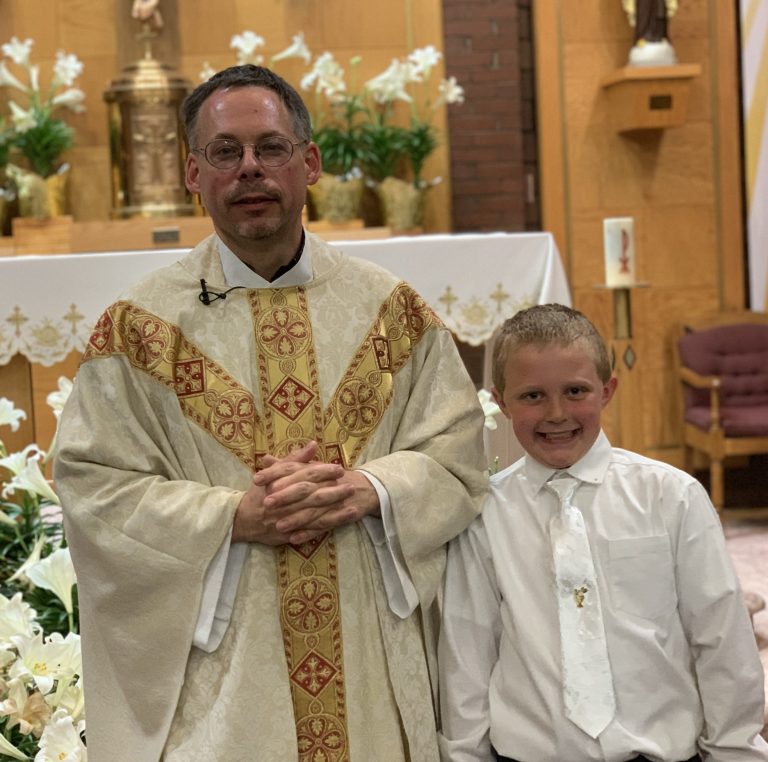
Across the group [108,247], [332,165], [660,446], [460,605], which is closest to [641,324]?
[660,446]

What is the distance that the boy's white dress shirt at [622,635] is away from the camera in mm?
2223

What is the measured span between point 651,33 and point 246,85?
17.7 feet

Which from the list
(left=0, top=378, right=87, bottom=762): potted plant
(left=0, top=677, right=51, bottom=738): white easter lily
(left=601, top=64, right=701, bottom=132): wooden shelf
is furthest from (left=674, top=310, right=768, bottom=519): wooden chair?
(left=0, top=677, right=51, bottom=738): white easter lily

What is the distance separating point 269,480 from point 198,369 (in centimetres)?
28

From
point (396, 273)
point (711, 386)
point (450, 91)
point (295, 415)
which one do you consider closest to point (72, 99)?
point (450, 91)

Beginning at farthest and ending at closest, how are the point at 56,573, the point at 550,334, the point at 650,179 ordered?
the point at 650,179 < the point at 56,573 < the point at 550,334

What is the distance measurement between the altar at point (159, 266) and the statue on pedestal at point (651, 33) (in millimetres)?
2387

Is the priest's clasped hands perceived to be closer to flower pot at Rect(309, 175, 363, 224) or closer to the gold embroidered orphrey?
the gold embroidered orphrey

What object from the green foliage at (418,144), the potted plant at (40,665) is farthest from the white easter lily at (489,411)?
the green foliage at (418,144)

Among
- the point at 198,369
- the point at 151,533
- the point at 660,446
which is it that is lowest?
the point at 660,446

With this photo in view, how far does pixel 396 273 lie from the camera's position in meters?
5.10

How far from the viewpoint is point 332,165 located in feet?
21.5

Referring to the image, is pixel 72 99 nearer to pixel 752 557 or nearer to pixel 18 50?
pixel 18 50

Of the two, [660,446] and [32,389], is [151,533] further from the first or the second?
[660,446]
